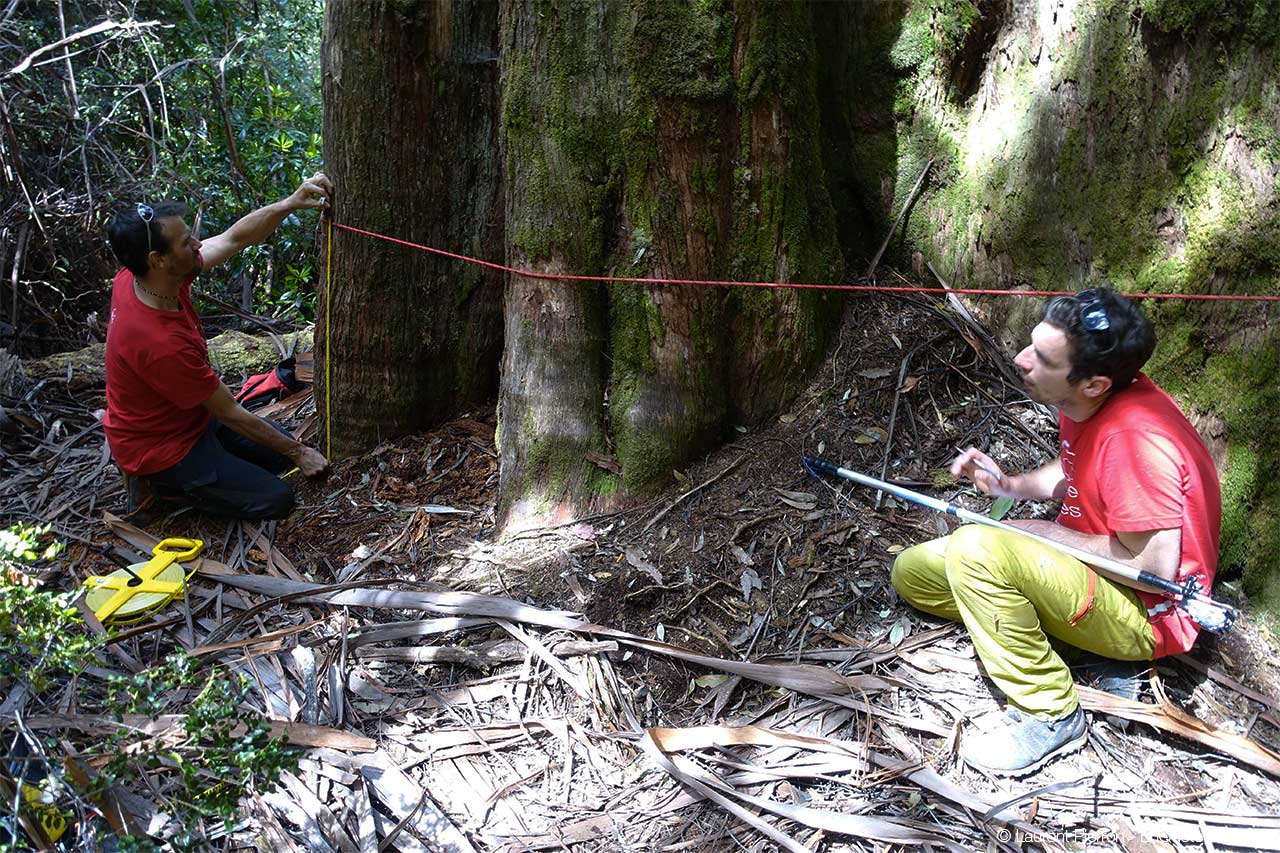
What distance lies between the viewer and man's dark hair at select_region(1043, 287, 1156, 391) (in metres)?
2.54

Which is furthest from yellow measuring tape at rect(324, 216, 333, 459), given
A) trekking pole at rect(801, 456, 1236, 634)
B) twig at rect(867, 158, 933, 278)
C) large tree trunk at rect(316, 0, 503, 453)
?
trekking pole at rect(801, 456, 1236, 634)

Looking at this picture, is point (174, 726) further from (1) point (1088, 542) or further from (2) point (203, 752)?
(1) point (1088, 542)

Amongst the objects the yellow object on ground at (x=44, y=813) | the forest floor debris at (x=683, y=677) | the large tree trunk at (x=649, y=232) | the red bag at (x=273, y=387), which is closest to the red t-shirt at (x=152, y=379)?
the forest floor debris at (x=683, y=677)

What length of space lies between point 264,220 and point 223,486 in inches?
50.9

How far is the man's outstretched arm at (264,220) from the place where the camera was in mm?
4008

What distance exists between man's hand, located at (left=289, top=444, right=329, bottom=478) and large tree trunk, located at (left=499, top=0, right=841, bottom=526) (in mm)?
1100

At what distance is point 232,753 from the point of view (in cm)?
213

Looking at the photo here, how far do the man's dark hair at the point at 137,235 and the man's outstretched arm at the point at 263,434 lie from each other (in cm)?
67

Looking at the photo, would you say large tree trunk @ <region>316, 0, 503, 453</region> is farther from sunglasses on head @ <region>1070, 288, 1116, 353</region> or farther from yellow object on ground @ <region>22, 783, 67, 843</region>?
sunglasses on head @ <region>1070, 288, 1116, 353</region>

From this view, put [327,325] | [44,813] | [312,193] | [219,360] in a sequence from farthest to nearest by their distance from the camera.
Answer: [219,360] → [327,325] → [312,193] → [44,813]

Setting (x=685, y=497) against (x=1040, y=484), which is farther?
(x=685, y=497)

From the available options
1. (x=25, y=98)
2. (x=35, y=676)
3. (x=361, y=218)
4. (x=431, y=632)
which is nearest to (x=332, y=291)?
(x=361, y=218)

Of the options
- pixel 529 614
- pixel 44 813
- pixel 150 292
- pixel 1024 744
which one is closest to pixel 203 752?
pixel 44 813

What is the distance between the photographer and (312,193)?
402 cm
